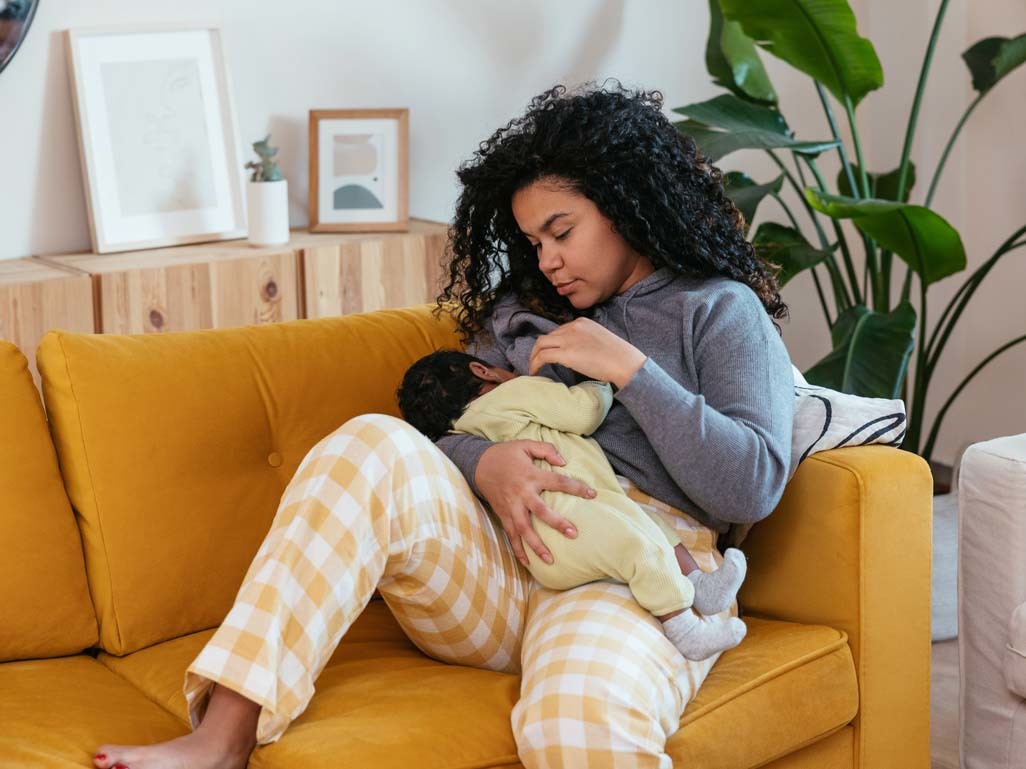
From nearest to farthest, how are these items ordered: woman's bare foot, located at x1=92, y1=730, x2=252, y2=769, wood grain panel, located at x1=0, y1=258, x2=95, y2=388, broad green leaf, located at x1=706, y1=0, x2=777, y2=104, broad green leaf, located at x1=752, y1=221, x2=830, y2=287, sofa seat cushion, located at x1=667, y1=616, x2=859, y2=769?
woman's bare foot, located at x1=92, y1=730, x2=252, y2=769, sofa seat cushion, located at x1=667, y1=616, x2=859, y2=769, wood grain panel, located at x1=0, y1=258, x2=95, y2=388, broad green leaf, located at x1=752, y1=221, x2=830, y2=287, broad green leaf, located at x1=706, y1=0, x2=777, y2=104

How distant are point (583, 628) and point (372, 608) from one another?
55 centimetres

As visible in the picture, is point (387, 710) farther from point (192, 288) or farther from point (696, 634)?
point (192, 288)

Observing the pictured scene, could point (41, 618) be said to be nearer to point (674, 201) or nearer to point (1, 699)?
point (1, 699)

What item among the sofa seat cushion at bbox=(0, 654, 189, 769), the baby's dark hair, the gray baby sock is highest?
the baby's dark hair

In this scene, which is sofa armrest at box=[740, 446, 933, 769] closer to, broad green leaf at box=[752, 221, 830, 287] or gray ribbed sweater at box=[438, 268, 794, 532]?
gray ribbed sweater at box=[438, 268, 794, 532]

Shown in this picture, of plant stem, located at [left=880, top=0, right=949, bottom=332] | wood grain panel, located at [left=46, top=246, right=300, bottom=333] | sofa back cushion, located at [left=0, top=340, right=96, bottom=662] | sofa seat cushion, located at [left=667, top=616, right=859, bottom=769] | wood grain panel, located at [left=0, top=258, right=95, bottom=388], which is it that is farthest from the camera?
plant stem, located at [left=880, top=0, right=949, bottom=332]

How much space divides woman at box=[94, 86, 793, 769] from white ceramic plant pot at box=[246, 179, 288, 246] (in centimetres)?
77

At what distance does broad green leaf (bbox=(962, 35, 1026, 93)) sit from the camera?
9.76 ft

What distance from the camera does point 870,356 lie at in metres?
2.63

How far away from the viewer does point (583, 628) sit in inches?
61.4

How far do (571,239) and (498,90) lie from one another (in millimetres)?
1555

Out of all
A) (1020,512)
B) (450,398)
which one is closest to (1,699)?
(450,398)

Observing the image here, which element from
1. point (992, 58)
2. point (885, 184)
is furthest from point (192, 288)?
point (992, 58)

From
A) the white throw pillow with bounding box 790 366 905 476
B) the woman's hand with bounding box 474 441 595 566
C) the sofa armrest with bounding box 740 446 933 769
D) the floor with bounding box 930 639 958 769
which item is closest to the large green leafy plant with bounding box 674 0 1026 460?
the floor with bounding box 930 639 958 769
